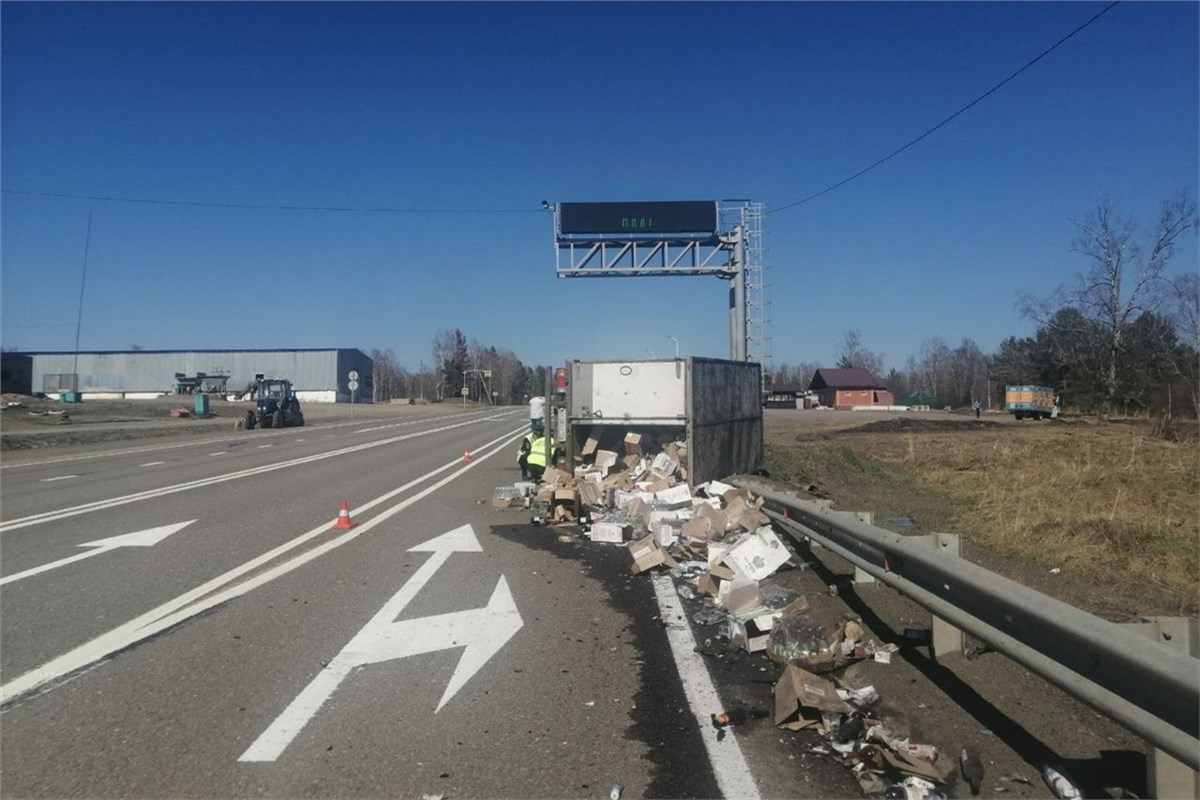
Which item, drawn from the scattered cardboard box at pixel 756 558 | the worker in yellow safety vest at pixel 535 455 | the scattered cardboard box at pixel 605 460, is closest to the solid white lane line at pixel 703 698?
the scattered cardboard box at pixel 756 558

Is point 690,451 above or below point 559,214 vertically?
below

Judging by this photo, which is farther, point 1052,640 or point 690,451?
point 690,451

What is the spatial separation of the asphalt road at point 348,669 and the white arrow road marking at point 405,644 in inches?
0.9

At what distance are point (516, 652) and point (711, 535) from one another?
3938mm

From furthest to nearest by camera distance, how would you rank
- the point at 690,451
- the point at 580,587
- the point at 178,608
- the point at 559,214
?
the point at 559,214
the point at 690,451
the point at 580,587
the point at 178,608

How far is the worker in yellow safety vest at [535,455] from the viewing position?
1524 centimetres

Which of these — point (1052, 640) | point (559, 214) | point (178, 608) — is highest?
point (559, 214)

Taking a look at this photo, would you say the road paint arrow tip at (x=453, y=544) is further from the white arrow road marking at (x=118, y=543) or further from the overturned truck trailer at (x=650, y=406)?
the overturned truck trailer at (x=650, y=406)

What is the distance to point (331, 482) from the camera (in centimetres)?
1742

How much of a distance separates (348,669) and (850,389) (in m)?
112

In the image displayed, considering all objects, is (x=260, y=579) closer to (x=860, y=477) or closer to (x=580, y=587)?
(x=580, y=587)

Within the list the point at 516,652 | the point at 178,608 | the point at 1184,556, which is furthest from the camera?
the point at 1184,556

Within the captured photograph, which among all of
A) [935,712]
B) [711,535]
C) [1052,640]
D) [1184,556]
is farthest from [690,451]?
[1052,640]

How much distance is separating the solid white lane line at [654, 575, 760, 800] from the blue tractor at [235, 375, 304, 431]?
41.4 meters
